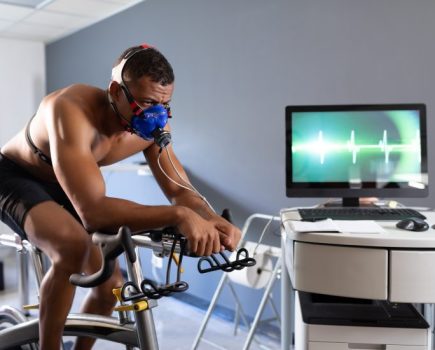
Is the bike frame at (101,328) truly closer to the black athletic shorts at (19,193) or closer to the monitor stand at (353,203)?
the black athletic shorts at (19,193)

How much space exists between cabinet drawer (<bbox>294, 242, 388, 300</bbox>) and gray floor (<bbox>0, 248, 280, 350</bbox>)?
Result: 1.38 meters

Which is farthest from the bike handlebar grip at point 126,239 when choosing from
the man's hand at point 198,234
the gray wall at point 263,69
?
the gray wall at point 263,69

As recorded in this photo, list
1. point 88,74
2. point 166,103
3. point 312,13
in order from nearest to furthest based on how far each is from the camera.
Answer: point 166,103, point 312,13, point 88,74

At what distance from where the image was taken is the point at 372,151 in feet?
6.95

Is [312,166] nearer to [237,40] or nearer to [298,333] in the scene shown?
[298,333]

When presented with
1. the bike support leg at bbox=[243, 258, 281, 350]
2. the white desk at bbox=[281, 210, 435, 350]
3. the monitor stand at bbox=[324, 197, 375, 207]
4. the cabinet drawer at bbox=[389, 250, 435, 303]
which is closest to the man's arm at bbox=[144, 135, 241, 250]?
the white desk at bbox=[281, 210, 435, 350]

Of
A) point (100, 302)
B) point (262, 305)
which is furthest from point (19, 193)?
point (262, 305)

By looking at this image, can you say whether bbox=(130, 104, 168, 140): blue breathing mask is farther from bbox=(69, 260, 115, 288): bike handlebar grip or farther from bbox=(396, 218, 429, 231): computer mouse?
bbox=(396, 218, 429, 231): computer mouse

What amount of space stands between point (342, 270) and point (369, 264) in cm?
8

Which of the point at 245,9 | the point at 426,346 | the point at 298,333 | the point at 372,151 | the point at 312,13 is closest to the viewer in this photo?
the point at 426,346

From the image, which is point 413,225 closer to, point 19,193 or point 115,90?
point 115,90

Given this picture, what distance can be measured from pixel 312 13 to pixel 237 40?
1.89 feet

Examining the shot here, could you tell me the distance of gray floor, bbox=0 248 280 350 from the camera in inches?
118

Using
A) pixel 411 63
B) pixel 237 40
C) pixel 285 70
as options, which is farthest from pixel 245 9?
pixel 411 63
